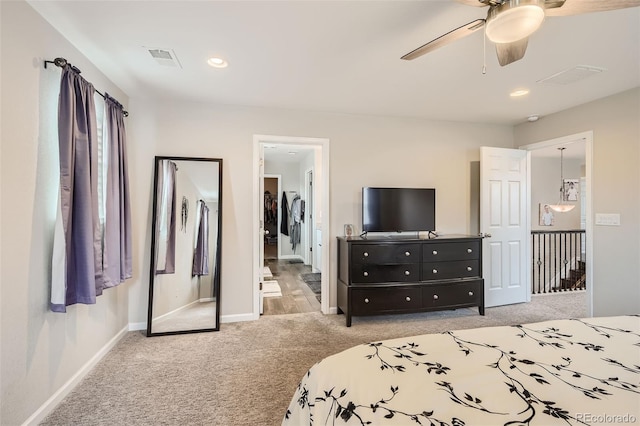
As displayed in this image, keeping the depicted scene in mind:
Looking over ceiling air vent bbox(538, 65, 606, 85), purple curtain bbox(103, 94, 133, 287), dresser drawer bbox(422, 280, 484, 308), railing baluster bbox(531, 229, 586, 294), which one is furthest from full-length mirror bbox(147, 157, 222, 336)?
railing baluster bbox(531, 229, 586, 294)

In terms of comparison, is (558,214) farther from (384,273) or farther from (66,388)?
(66,388)

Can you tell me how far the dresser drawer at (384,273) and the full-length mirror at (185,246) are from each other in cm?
153

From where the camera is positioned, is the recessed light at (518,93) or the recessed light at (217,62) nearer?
the recessed light at (217,62)

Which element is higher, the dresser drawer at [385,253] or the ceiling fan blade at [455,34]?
the ceiling fan blade at [455,34]

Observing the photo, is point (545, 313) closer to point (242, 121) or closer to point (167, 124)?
point (242, 121)

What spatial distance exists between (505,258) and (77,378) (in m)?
4.63

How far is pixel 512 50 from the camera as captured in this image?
154cm

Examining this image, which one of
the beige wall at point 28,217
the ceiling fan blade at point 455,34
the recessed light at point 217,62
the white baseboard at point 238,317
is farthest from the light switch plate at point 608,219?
the beige wall at point 28,217

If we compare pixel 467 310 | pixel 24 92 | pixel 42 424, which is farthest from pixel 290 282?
pixel 24 92

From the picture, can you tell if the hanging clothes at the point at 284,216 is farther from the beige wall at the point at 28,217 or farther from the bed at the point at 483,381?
the bed at the point at 483,381

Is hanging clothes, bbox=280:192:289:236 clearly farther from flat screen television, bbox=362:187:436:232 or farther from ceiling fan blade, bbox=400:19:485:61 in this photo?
ceiling fan blade, bbox=400:19:485:61

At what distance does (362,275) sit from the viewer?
3168 millimetres

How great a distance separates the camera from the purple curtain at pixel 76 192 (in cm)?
182

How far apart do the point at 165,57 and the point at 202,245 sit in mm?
1822
